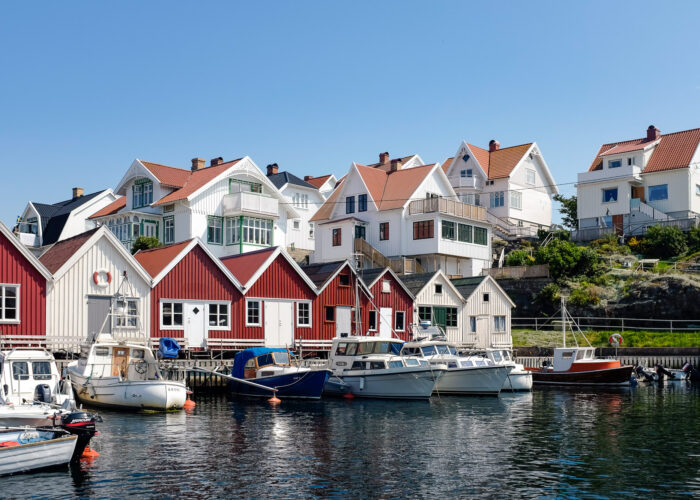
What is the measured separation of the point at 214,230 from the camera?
220ft

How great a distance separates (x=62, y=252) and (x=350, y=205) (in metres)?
37.3

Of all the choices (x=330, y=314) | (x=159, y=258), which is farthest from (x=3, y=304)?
(x=330, y=314)

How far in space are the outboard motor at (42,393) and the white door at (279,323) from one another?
21582 mm

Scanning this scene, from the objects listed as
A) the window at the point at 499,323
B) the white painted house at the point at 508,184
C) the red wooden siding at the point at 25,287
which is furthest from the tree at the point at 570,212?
the red wooden siding at the point at 25,287

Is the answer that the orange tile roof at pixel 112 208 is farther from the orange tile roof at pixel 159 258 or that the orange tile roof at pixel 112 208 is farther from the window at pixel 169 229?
the orange tile roof at pixel 159 258

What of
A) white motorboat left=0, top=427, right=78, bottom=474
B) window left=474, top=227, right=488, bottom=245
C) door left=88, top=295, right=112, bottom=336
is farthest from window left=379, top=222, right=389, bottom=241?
white motorboat left=0, top=427, right=78, bottom=474

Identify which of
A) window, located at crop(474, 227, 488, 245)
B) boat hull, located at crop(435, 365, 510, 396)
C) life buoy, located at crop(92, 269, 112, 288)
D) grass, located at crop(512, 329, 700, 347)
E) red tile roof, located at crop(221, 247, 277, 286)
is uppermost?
window, located at crop(474, 227, 488, 245)

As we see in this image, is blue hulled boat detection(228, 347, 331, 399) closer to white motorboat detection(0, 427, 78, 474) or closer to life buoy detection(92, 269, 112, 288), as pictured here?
life buoy detection(92, 269, 112, 288)

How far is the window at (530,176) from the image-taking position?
8994 cm

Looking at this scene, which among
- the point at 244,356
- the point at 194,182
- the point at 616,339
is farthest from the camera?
the point at 194,182

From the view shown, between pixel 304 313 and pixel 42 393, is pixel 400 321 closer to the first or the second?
pixel 304 313

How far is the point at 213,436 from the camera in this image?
26875 mm

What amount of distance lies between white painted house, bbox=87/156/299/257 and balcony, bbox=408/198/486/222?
39.9 feet

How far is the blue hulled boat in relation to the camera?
39000mm
